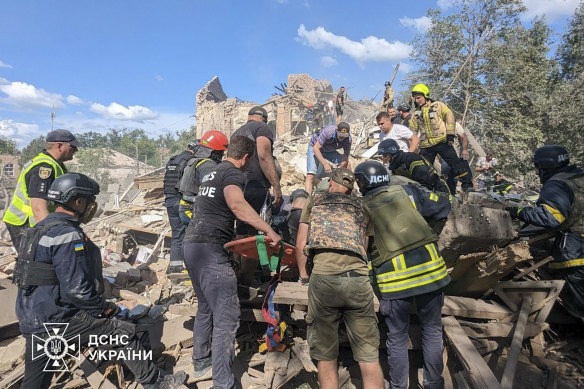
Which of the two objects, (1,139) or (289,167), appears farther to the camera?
(1,139)

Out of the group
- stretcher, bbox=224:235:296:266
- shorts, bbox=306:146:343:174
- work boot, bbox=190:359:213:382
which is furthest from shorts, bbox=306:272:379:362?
shorts, bbox=306:146:343:174

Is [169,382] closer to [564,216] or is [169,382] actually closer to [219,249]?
[219,249]

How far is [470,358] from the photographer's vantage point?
9.07 ft

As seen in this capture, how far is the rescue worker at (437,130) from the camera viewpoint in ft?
16.3

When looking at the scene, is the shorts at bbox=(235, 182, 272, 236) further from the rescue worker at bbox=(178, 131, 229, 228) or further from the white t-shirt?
the white t-shirt

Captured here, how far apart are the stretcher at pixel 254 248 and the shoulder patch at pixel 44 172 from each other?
2260 mm

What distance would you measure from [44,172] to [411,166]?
164 inches

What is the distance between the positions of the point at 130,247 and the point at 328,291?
24.7 feet

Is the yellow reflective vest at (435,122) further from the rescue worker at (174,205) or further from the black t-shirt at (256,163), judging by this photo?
the rescue worker at (174,205)

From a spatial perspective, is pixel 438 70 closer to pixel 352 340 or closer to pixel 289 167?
pixel 289 167

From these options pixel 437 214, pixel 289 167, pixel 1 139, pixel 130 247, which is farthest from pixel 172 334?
pixel 1 139

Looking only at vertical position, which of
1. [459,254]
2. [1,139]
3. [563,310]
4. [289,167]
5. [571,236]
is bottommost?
[563,310]

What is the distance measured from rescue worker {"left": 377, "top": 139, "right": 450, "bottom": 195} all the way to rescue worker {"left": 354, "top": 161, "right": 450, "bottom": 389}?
1011 mm

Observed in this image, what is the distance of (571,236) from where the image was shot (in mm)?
3289
